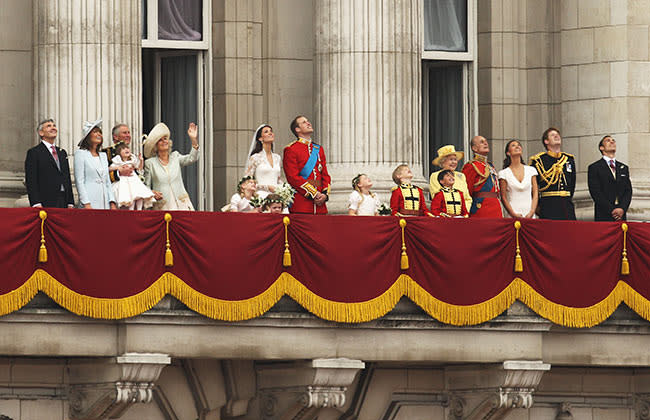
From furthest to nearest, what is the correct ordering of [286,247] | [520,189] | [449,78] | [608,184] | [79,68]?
[449,78] < [608,184] < [520,189] < [79,68] < [286,247]

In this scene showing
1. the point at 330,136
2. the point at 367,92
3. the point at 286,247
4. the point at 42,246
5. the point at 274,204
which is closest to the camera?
the point at 42,246

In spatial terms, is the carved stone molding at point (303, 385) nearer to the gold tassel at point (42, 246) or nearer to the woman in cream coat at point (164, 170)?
the woman in cream coat at point (164, 170)

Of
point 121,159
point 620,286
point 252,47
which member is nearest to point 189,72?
point 252,47

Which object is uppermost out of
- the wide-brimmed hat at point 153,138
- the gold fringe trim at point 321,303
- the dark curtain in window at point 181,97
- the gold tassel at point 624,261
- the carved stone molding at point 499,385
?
the dark curtain in window at point 181,97

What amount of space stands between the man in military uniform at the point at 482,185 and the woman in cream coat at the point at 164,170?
4.71 m

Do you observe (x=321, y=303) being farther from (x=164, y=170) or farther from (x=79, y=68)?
(x=79, y=68)

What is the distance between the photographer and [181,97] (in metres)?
48.0

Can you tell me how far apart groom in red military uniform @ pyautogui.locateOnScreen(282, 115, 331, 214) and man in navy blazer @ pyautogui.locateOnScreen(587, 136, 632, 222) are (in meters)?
4.77

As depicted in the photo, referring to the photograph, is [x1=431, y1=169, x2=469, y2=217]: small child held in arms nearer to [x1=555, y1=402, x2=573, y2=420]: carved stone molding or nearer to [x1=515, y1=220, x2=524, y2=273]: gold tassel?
[x1=515, y1=220, x2=524, y2=273]: gold tassel

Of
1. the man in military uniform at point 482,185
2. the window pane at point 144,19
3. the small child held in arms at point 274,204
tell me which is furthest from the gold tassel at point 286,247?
the window pane at point 144,19

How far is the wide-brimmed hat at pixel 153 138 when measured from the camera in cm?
4316

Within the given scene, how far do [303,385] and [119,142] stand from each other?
478cm

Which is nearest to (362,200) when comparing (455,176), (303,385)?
(455,176)

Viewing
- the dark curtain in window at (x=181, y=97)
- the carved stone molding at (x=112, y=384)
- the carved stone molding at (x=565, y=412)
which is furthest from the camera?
the dark curtain in window at (x=181, y=97)
